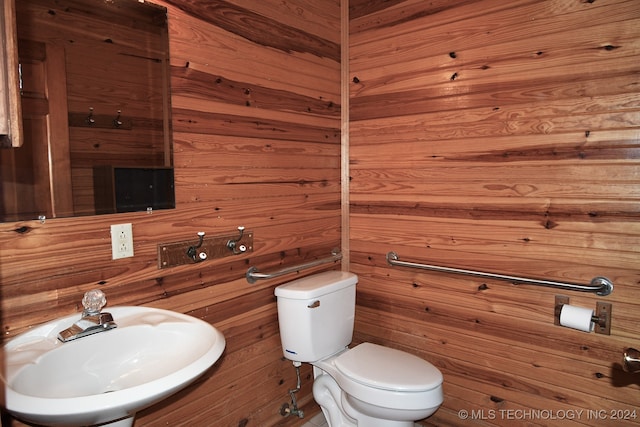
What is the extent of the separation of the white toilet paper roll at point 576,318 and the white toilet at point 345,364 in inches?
22.3

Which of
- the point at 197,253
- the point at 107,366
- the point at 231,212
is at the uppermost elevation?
the point at 231,212

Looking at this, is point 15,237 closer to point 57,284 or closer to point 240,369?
point 57,284

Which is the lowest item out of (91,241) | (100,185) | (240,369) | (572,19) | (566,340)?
(240,369)

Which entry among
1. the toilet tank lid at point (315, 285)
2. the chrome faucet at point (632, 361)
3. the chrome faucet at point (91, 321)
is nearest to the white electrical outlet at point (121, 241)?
the chrome faucet at point (91, 321)

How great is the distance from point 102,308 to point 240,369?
2.51ft

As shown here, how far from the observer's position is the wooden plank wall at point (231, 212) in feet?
4.19

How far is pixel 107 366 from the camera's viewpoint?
1169 mm

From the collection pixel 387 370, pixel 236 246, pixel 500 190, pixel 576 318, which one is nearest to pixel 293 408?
pixel 387 370

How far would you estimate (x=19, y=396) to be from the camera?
2.79 ft

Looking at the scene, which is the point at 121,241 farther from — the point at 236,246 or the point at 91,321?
the point at 236,246

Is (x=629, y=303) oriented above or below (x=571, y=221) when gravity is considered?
below

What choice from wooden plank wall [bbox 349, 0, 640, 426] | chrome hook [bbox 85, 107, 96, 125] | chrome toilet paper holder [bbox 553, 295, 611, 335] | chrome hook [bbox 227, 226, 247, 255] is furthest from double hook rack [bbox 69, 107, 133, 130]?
chrome toilet paper holder [bbox 553, 295, 611, 335]

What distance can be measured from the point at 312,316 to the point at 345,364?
0.86 feet

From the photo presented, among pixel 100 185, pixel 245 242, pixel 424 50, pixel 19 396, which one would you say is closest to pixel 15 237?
pixel 100 185
